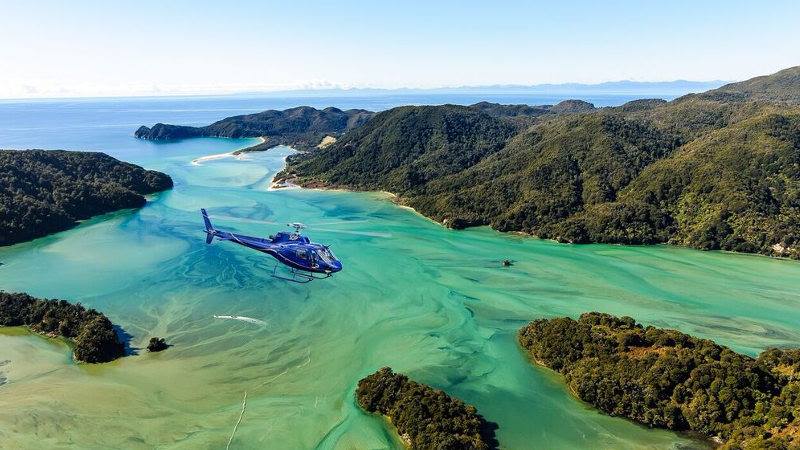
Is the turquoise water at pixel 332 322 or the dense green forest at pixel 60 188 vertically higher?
the dense green forest at pixel 60 188

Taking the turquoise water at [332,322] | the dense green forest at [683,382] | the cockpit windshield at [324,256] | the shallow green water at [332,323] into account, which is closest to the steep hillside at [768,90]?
the shallow green water at [332,323]

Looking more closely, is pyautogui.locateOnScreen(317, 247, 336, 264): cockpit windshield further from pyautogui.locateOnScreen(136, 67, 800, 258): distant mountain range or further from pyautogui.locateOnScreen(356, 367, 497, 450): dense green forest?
pyautogui.locateOnScreen(136, 67, 800, 258): distant mountain range

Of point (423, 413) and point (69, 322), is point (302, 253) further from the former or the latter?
point (69, 322)

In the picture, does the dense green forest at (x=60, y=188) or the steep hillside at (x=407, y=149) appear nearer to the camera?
the dense green forest at (x=60, y=188)

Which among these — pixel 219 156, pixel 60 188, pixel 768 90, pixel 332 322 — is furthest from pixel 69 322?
pixel 768 90

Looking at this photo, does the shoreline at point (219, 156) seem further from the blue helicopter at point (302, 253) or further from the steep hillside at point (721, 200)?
the blue helicopter at point (302, 253)

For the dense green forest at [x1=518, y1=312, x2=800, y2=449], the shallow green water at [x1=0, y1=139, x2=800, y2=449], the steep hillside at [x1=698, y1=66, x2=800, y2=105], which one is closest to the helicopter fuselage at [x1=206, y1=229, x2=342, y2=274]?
the shallow green water at [x1=0, y1=139, x2=800, y2=449]
